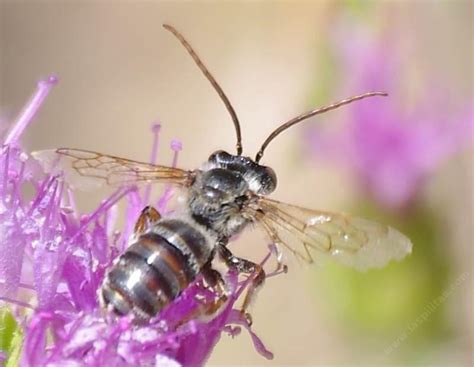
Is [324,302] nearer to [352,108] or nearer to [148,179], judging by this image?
[352,108]

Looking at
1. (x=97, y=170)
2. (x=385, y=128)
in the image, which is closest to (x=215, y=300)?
(x=97, y=170)

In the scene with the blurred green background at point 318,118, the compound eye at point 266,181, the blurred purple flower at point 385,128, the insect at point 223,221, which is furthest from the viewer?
the blurred purple flower at point 385,128

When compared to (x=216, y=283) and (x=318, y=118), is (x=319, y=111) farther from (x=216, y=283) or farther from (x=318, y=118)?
(x=318, y=118)

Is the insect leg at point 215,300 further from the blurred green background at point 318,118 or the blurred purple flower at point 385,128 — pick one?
the blurred purple flower at point 385,128

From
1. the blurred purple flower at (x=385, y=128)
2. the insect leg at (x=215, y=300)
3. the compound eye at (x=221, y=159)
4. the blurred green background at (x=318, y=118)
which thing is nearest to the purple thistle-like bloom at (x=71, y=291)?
the insect leg at (x=215, y=300)

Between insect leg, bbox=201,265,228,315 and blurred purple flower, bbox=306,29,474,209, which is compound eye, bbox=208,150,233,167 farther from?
blurred purple flower, bbox=306,29,474,209
